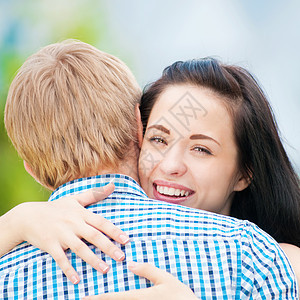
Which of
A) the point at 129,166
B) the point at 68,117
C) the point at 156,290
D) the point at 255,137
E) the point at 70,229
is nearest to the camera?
the point at 156,290

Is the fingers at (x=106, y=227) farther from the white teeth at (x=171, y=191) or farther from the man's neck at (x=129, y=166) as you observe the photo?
the white teeth at (x=171, y=191)

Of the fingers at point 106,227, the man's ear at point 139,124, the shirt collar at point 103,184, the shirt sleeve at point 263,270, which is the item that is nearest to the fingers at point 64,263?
the fingers at point 106,227

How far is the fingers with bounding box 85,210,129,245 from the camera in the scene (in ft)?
3.90

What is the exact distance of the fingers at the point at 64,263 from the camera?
116 cm

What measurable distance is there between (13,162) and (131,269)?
8998 millimetres

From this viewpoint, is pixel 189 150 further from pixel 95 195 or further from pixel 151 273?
pixel 151 273

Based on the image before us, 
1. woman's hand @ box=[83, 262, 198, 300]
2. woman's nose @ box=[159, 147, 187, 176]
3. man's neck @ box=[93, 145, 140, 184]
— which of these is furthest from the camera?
woman's nose @ box=[159, 147, 187, 176]

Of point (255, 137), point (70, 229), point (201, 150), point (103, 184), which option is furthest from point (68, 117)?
point (255, 137)

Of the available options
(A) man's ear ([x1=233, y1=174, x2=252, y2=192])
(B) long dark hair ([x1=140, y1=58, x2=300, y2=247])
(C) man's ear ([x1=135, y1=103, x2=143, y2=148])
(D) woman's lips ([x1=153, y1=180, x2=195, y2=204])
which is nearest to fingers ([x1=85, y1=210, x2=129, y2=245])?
(C) man's ear ([x1=135, y1=103, x2=143, y2=148])

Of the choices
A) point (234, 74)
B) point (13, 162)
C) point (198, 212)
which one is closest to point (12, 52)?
point (13, 162)

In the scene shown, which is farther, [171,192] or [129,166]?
[171,192]

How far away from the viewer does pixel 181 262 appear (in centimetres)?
118

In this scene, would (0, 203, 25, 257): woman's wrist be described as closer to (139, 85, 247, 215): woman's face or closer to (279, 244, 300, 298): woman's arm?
(139, 85, 247, 215): woman's face

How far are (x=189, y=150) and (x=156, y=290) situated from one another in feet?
2.23
